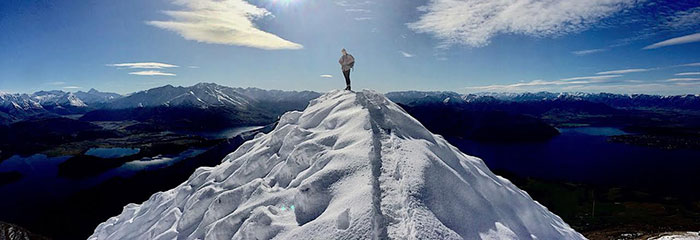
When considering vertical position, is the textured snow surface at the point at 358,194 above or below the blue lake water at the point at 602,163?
above

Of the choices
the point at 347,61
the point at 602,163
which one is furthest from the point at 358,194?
the point at 602,163

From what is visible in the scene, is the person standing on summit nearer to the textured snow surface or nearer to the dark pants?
the dark pants

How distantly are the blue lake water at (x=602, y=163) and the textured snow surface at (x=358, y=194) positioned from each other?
434 ft

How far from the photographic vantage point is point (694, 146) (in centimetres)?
18938

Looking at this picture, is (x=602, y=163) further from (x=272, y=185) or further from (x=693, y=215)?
(x=272, y=185)

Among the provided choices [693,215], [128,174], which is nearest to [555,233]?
[693,215]

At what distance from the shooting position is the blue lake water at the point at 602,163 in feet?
397

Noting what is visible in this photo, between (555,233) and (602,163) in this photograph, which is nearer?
(555,233)

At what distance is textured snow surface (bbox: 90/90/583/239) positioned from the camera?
27.7 feet

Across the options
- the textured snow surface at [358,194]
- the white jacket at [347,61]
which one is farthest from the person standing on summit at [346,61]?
the textured snow surface at [358,194]

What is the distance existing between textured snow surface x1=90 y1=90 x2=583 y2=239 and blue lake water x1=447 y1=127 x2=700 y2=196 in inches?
5214

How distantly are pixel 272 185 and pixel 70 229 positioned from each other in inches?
3549

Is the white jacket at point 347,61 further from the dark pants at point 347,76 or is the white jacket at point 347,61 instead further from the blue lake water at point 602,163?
the blue lake water at point 602,163

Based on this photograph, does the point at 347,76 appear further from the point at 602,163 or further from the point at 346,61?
the point at 602,163
